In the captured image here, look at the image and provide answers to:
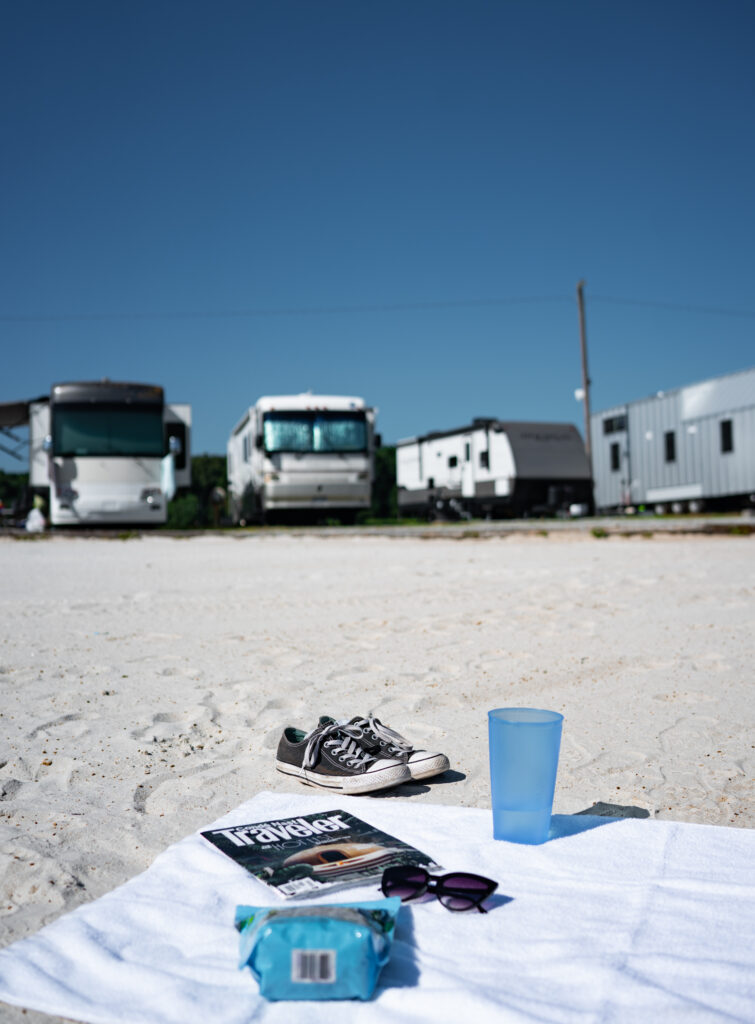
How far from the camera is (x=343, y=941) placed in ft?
5.11

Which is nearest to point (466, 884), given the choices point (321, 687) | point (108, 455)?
point (321, 687)

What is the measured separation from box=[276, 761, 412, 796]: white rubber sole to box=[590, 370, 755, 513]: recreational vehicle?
59.0 feet

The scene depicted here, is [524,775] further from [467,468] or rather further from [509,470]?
[467,468]

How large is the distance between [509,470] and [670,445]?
175 inches

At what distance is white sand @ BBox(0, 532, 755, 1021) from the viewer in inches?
99.0

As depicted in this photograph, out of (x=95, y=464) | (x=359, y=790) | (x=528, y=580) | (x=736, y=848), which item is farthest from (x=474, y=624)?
(x=95, y=464)

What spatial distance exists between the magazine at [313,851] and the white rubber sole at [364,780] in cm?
24

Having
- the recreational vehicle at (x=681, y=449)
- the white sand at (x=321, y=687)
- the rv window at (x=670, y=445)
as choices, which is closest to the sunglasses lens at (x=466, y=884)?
the white sand at (x=321, y=687)

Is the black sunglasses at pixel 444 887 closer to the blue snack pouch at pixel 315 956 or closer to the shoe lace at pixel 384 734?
the blue snack pouch at pixel 315 956

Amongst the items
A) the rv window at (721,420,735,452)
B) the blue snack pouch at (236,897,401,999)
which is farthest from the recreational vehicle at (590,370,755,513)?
the blue snack pouch at (236,897,401,999)

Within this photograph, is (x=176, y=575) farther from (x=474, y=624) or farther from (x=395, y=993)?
(x=395, y=993)

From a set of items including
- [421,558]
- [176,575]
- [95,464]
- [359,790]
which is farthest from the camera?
[95,464]

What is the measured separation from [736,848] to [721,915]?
373 millimetres

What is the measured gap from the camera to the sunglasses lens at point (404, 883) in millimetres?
1878
